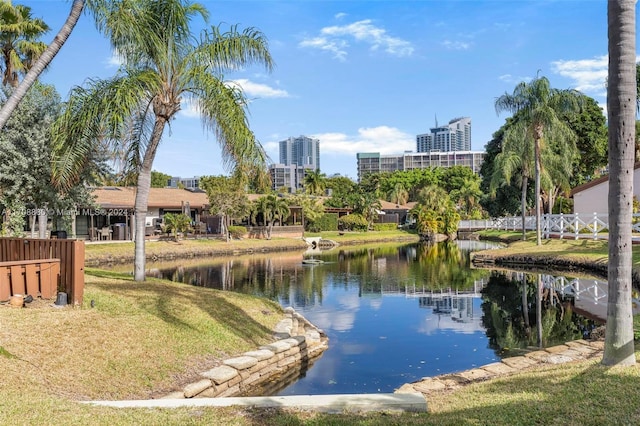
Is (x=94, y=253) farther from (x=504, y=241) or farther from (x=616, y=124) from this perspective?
(x=504, y=241)

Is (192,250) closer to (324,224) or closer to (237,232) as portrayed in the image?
(237,232)

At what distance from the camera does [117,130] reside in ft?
39.0

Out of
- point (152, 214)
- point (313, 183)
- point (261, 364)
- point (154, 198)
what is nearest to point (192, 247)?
point (152, 214)

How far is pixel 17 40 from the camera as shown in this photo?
23484mm

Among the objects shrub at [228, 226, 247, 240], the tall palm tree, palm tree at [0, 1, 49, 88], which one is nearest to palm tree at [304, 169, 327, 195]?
shrub at [228, 226, 247, 240]

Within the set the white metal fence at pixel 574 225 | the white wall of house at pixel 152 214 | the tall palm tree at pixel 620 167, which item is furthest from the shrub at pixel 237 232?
the tall palm tree at pixel 620 167

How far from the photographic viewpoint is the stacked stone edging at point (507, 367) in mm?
8289

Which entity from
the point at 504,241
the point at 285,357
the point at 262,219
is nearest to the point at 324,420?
the point at 285,357

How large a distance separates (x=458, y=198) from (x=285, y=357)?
82898mm

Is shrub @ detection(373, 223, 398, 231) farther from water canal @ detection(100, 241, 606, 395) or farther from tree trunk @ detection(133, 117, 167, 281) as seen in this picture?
tree trunk @ detection(133, 117, 167, 281)

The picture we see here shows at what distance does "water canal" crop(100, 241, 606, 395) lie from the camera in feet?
35.6

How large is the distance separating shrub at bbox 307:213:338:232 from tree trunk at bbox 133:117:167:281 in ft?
150

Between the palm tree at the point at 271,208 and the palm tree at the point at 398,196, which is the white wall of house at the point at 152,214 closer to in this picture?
the palm tree at the point at 271,208

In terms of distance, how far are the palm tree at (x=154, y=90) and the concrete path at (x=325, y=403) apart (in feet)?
24.7
